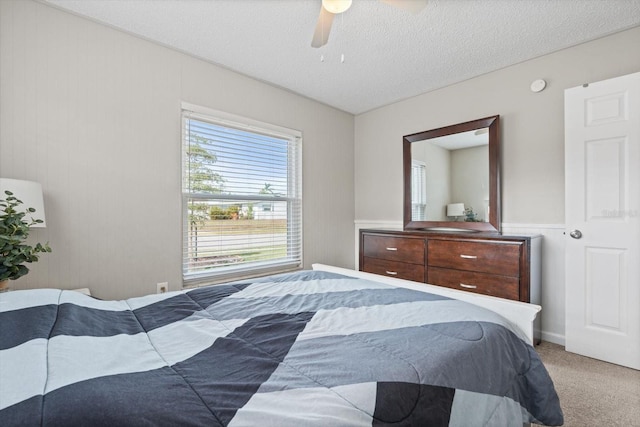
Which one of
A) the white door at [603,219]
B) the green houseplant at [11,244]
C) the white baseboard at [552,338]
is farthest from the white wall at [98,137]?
the white baseboard at [552,338]

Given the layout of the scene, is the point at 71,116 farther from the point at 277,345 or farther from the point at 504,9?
the point at 504,9

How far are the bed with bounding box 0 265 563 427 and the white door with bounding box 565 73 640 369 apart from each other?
160cm

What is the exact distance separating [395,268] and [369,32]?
2.21 metres

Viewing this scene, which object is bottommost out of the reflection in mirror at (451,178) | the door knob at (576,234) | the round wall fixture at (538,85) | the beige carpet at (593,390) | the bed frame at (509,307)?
the beige carpet at (593,390)

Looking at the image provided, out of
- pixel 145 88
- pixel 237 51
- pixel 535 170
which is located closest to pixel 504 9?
pixel 535 170

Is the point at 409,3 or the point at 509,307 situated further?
the point at 409,3

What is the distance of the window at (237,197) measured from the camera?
273 centimetres

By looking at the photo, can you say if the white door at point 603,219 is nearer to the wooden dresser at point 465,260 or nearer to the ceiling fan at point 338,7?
the wooden dresser at point 465,260

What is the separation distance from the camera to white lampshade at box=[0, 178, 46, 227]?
65.3 inches

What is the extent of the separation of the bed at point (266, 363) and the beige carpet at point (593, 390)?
2.61ft

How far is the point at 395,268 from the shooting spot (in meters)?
3.24

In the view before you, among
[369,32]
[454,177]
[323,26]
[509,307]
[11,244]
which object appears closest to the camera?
[509,307]

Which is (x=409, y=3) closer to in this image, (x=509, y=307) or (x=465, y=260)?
(x=509, y=307)

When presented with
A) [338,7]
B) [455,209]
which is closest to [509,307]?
[338,7]
